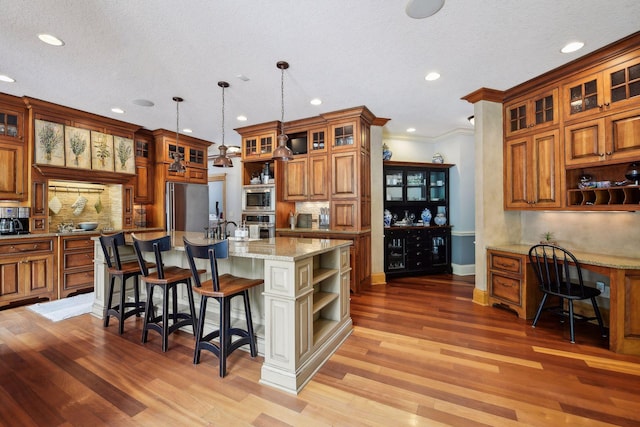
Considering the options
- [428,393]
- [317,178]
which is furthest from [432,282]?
[428,393]

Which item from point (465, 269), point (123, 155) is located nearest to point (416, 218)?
point (465, 269)

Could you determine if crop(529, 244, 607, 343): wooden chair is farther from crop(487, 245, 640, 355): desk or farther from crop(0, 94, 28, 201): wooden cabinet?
crop(0, 94, 28, 201): wooden cabinet

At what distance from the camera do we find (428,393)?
79.5 inches

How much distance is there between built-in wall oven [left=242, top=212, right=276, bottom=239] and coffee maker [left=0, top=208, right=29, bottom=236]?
9.87 ft

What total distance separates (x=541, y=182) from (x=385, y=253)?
2.61 m

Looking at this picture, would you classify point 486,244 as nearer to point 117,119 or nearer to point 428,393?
point 428,393

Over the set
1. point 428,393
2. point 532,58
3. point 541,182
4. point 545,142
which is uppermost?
point 532,58

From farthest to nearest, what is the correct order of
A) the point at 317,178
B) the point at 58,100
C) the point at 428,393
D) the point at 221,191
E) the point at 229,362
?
the point at 221,191, the point at 317,178, the point at 58,100, the point at 229,362, the point at 428,393

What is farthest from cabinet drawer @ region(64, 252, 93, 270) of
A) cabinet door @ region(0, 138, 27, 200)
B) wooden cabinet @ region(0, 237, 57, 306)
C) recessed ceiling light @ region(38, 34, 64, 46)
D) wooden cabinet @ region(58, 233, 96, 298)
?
recessed ceiling light @ region(38, 34, 64, 46)

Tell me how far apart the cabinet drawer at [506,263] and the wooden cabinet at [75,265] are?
5828 mm

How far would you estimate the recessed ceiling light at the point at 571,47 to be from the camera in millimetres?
2742

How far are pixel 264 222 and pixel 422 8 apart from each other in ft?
12.7

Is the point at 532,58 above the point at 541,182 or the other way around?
above

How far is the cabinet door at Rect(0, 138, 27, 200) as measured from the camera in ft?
12.8
